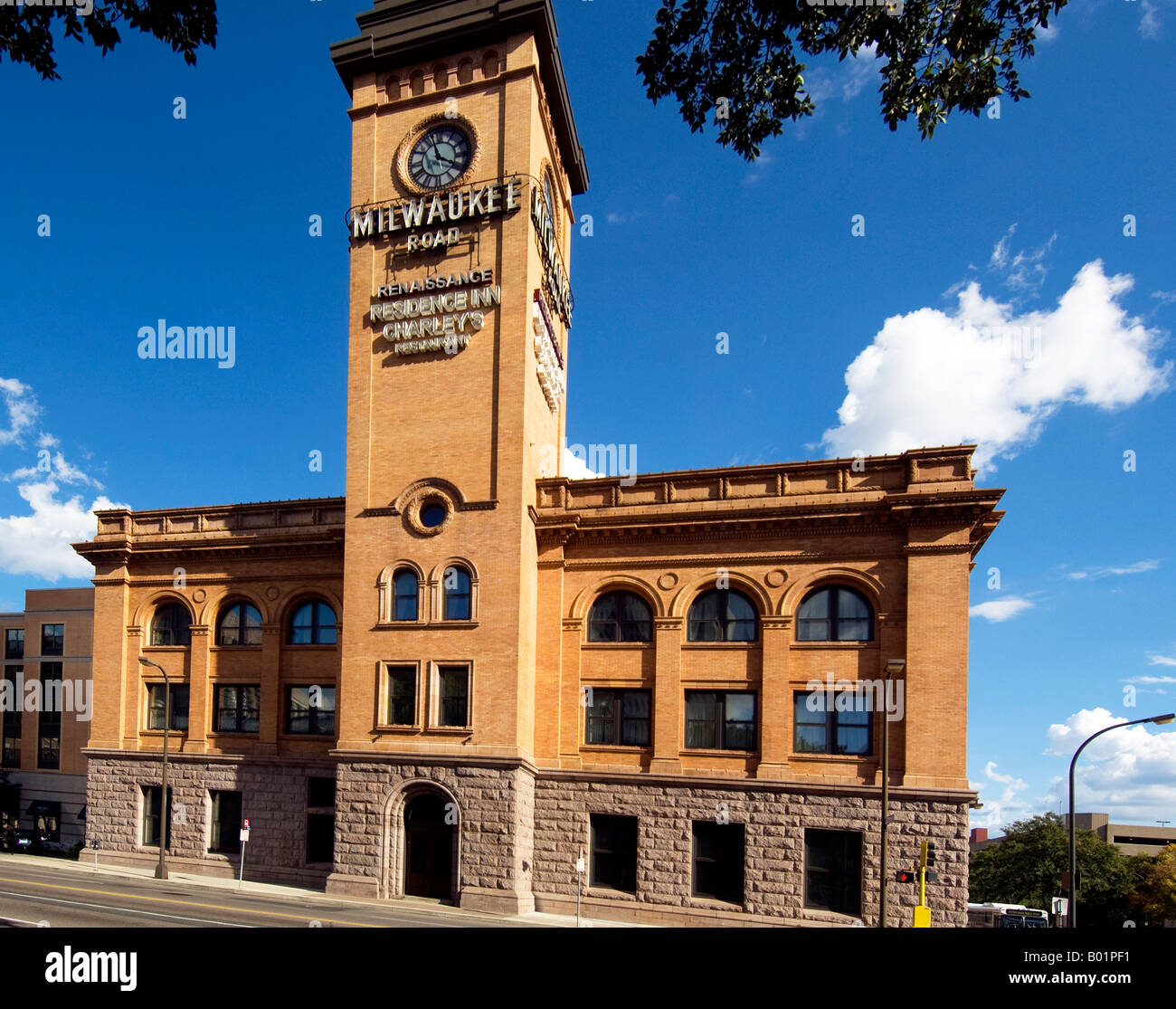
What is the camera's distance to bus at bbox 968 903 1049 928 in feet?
154

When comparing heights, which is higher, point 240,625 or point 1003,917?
point 240,625

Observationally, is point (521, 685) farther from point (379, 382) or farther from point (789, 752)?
point (379, 382)

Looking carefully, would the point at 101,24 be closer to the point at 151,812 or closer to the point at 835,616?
the point at 835,616

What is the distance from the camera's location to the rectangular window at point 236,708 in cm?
3488

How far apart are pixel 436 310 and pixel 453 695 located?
44.8 ft

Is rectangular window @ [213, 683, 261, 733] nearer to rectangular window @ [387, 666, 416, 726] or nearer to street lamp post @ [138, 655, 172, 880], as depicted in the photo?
street lamp post @ [138, 655, 172, 880]

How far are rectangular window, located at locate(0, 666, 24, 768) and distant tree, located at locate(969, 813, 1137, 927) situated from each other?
75.4 meters

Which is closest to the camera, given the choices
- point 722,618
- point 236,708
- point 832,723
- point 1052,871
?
point 832,723

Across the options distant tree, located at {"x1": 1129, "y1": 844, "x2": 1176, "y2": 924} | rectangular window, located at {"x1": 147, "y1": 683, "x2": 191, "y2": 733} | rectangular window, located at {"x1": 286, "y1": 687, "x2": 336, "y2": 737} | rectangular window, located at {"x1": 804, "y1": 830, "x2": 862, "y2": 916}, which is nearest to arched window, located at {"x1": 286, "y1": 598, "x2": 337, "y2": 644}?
rectangular window, located at {"x1": 286, "y1": 687, "x2": 336, "y2": 737}

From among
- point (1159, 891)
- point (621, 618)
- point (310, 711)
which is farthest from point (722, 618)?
point (1159, 891)

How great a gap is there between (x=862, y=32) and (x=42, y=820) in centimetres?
6106

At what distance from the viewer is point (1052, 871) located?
7256 cm

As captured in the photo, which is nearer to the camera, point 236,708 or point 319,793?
point 319,793
